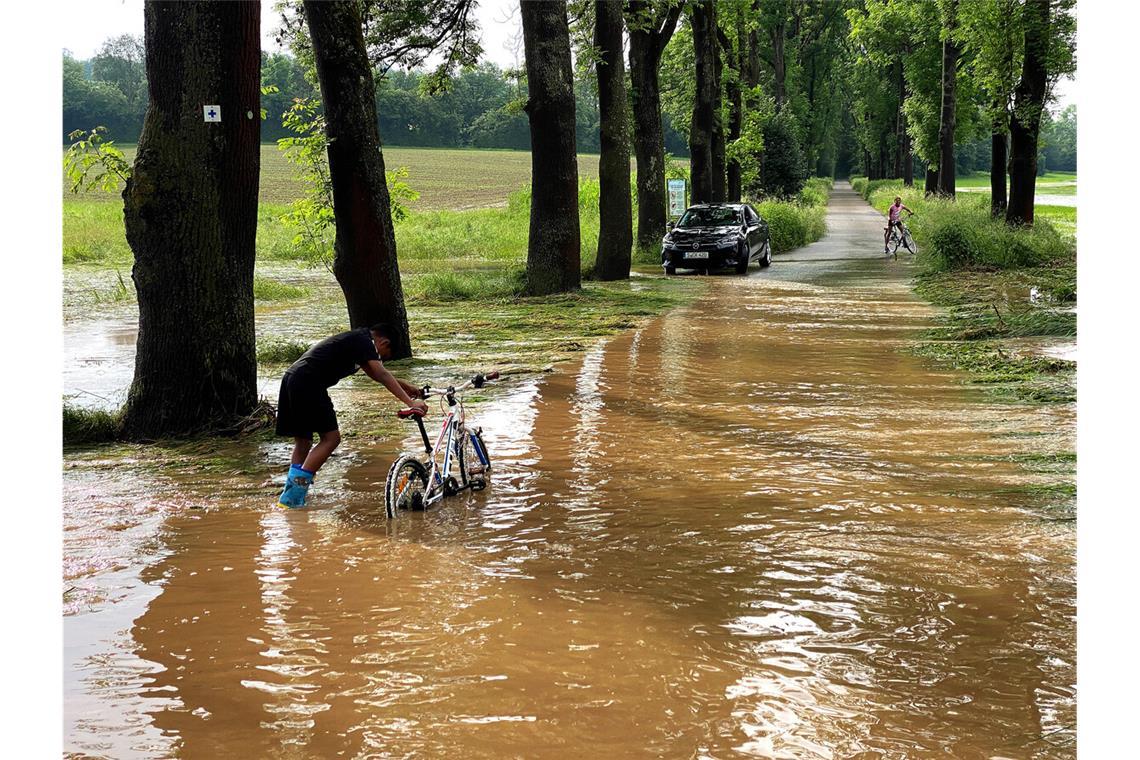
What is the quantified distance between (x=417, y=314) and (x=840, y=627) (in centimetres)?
1577

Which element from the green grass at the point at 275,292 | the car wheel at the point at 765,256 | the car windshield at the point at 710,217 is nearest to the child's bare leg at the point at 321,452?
the green grass at the point at 275,292

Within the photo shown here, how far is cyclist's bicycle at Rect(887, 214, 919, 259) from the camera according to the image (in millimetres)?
33938

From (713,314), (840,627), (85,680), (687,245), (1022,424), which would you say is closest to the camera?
(85,680)

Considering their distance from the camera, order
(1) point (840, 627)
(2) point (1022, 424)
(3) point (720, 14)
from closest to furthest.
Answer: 1. (1) point (840, 627)
2. (2) point (1022, 424)
3. (3) point (720, 14)

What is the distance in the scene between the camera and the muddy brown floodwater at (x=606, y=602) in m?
4.66

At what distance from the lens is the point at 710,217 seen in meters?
30.5

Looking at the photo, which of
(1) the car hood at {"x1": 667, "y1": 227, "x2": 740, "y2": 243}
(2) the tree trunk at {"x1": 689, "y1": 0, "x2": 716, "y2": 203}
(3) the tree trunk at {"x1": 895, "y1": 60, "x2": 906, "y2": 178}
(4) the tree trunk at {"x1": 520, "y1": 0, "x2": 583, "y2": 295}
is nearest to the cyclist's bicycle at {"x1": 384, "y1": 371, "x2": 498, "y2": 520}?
(4) the tree trunk at {"x1": 520, "y1": 0, "x2": 583, "y2": 295}

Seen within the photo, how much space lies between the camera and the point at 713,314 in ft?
67.4

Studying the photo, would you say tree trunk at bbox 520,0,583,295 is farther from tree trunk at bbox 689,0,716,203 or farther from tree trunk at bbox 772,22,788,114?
tree trunk at bbox 772,22,788,114

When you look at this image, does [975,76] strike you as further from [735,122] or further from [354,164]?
[354,164]

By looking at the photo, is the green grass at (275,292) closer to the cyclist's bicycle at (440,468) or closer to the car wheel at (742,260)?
the car wheel at (742,260)

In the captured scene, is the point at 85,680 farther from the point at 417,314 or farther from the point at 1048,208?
the point at 1048,208

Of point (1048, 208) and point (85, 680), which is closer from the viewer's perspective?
point (85, 680)

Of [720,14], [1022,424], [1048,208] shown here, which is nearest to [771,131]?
[1048,208]
